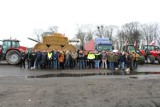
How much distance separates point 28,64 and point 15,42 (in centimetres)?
565

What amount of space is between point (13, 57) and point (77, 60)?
6.32 metres

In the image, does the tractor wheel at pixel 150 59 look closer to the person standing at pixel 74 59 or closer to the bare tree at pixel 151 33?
the person standing at pixel 74 59

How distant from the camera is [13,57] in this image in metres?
30.1

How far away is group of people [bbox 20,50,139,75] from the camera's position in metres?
26.6

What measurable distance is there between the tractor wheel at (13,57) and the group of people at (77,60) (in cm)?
156

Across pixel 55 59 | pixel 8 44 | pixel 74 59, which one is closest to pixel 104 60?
pixel 74 59

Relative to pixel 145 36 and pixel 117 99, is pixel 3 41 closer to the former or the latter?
pixel 117 99

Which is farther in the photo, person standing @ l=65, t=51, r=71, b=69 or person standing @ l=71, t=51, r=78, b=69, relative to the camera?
person standing @ l=71, t=51, r=78, b=69

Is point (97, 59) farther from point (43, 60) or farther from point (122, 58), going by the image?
point (43, 60)

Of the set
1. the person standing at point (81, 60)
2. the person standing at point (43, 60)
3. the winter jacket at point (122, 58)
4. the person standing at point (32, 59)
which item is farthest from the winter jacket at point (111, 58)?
the person standing at point (32, 59)

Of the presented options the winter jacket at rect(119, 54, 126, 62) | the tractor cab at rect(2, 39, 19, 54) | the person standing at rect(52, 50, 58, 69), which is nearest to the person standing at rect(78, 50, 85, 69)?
the person standing at rect(52, 50, 58, 69)

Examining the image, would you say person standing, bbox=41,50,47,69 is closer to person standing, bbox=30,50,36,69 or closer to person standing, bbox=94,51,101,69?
person standing, bbox=30,50,36,69

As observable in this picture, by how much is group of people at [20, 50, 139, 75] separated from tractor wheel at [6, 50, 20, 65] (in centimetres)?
156

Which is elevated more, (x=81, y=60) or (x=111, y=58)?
(x=111, y=58)
